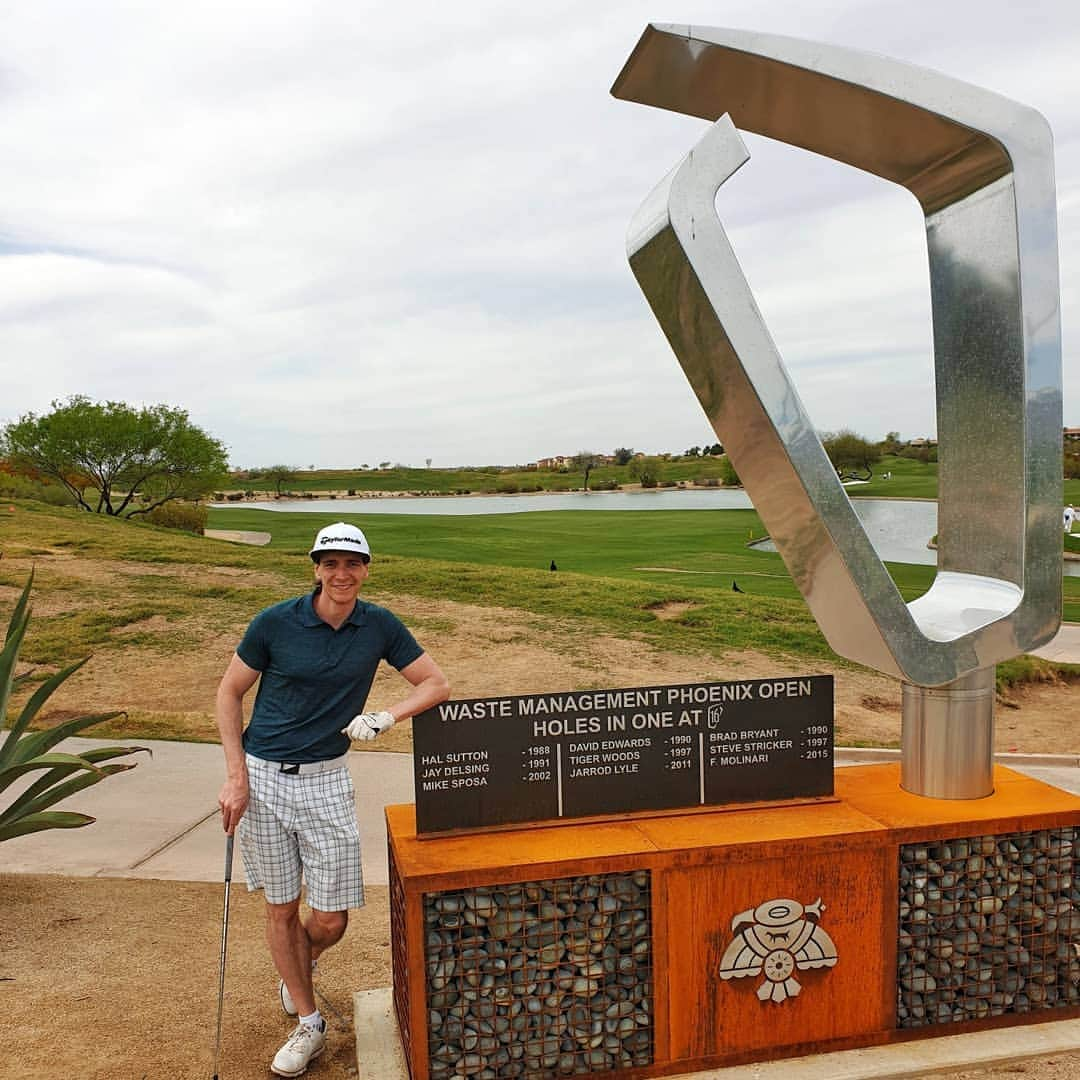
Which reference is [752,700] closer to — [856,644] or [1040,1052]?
[856,644]

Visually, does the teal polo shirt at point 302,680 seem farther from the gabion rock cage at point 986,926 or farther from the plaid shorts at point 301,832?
the gabion rock cage at point 986,926

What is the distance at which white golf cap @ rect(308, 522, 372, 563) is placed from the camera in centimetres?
389

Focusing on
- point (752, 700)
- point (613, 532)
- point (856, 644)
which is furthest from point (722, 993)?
point (613, 532)

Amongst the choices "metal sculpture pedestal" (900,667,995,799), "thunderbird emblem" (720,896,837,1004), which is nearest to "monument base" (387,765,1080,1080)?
"thunderbird emblem" (720,896,837,1004)

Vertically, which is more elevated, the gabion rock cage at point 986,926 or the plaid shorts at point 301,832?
Result: the plaid shorts at point 301,832

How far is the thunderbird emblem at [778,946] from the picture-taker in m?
3.96

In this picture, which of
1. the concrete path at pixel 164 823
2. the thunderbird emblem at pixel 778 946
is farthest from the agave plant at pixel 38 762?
the thunderbird emblem at pixel 778 946

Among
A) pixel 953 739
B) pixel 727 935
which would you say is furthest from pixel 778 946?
pixel 953 739

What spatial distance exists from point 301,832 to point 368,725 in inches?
24.1

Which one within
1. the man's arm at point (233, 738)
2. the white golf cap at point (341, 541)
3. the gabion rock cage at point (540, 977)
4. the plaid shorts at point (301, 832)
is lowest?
the gabion rock cage at point (540, 977)

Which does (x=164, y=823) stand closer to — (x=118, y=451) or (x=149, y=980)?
(x=149, y=980)

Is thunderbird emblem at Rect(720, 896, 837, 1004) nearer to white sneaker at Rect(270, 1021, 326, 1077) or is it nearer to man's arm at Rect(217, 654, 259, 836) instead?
white sneaker at Rect(270, 1021, 326, 1077)

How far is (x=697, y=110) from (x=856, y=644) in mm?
2431

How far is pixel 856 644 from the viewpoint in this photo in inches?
173
